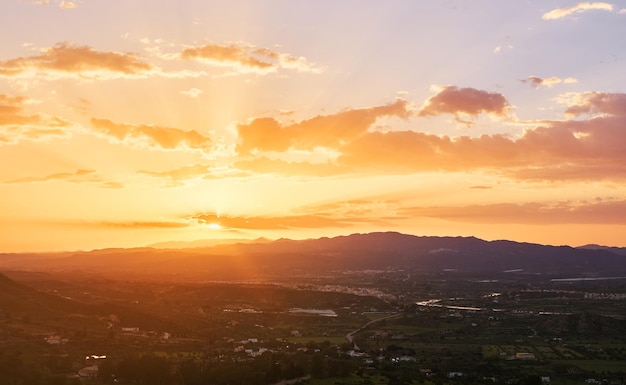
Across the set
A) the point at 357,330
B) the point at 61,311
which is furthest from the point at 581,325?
the point at 61,311

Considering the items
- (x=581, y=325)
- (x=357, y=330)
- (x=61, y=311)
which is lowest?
(x=357, y=330)

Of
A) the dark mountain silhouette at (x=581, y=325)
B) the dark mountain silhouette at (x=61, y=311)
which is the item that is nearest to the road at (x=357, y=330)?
the dark mountain silhouette at (x=581, y=325)

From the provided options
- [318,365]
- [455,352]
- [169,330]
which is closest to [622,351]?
[455,352]

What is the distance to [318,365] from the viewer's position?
87.1m

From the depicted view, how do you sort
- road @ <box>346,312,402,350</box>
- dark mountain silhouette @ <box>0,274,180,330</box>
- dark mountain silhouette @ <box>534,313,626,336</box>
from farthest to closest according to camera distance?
dark mountain silhouette @ <box>534,313,626,336</box> → dark mountain silhouette @ <box>0,274,180,330</box> → road @ <box>346,312,402,350</box>

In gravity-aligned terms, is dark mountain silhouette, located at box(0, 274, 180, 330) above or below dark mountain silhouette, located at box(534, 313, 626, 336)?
above

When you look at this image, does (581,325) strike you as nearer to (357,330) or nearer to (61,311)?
(357,330)

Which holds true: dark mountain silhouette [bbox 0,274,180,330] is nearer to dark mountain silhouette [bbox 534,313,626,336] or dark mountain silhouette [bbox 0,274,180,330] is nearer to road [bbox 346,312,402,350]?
road [bbox 346,312,402,350]

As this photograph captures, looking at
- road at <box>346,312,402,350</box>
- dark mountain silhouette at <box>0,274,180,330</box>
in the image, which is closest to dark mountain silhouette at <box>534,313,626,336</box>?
road at <box>346,312,402,350</box>

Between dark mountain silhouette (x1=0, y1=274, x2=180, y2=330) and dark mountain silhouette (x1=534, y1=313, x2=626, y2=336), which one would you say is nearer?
dark mountain silhouette (x1=0, y1=274, x2=180, y2=330)

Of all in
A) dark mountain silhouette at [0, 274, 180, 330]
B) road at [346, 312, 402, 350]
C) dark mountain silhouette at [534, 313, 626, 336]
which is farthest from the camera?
dark mountain silhouette at [534, 313, 626, 336]

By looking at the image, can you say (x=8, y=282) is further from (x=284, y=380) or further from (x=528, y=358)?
(x=528, y=358)

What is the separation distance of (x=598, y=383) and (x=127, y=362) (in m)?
57.9

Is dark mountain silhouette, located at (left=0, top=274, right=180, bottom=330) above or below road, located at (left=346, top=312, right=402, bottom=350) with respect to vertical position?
above
